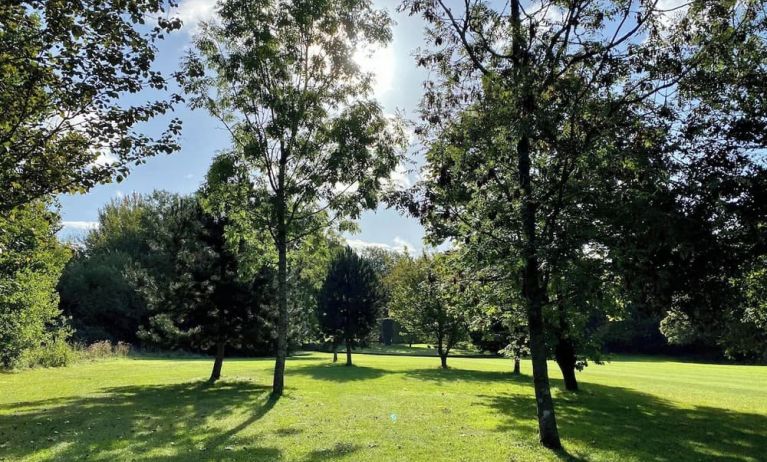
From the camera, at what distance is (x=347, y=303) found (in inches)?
1486

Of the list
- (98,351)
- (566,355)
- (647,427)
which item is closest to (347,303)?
(98,351)

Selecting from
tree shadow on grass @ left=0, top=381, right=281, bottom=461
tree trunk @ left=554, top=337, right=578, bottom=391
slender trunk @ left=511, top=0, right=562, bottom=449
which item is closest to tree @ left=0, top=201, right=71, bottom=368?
tree shadow on grass @ left=0, top=381, right=281, bottom=461

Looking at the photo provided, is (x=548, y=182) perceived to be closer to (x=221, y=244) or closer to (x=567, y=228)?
(x=567, y=228)

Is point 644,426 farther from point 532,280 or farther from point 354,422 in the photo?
point 354,422

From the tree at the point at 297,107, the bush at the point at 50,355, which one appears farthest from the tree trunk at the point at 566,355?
the bush at the point at 50,355

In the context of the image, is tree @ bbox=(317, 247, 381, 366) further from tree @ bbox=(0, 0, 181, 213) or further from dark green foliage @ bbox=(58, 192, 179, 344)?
tree @ bbox=(0, 0, 181, 213)

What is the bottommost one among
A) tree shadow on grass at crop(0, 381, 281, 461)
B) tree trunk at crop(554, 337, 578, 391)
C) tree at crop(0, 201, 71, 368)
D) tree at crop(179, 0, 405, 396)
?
tree shadow on grass at crop(0, 381, 281, 461)

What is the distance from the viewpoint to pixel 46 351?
28188 millimetres

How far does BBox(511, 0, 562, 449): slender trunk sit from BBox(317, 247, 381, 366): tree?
91.6ft

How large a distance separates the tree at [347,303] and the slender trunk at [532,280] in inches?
1099

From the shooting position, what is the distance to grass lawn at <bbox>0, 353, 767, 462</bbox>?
9117mm

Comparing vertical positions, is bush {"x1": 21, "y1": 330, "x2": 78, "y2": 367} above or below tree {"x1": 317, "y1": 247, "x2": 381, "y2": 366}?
below

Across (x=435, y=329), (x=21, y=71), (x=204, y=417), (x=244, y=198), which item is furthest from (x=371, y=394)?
(x=435, y=329)

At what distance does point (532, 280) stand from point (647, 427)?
259 inches
